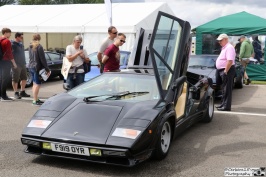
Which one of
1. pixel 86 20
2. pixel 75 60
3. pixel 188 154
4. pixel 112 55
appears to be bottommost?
pixel 188 154

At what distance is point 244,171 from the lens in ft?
13.5

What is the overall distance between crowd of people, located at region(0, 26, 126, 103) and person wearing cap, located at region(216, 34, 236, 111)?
2.33 metres

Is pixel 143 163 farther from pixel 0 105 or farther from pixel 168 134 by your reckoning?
pixel 0 105

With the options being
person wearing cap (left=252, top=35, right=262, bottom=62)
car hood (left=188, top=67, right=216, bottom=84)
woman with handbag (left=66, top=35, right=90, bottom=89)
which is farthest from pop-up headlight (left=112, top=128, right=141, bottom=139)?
person wearing cap (left=252, top=35, right=262, bottom=62)

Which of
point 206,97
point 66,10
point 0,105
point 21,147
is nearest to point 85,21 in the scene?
point 66,10

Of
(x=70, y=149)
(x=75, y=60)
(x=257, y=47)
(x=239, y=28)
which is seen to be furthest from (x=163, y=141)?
(x=257, y=47)

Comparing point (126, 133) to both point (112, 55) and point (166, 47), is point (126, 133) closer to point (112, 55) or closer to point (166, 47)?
point (166, 47)

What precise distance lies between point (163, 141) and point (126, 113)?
656 millimetres

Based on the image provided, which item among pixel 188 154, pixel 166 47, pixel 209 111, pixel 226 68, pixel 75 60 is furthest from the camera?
pixel 226 68

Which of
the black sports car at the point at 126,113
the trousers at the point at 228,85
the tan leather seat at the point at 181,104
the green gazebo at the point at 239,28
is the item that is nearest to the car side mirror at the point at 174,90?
the black sports car at the point at 126,113

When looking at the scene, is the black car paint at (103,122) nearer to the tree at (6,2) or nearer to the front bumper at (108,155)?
the front bumper at (108,155)

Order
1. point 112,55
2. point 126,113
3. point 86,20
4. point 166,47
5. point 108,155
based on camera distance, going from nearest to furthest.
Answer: point 108,155
point 126,113
point 166,47
point 112,55
point 86,20

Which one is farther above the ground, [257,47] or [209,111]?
[257,47]

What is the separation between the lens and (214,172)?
402 centimetres
